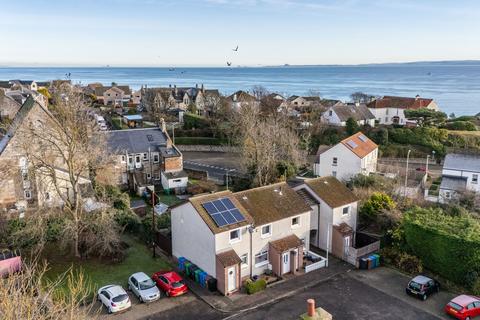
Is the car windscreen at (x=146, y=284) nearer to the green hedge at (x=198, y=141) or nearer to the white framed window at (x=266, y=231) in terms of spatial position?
the white framed window at (x=266, y=231)

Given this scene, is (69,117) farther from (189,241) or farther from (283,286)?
(283,286)

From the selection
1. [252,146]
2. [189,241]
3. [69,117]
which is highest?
[69,117]

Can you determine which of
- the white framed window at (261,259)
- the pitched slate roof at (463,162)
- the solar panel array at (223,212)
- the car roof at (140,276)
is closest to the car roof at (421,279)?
the white framed window at (261,259)

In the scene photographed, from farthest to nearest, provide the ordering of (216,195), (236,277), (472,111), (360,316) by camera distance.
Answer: (472,111) < (216,195) < (236,277) < (360,316)

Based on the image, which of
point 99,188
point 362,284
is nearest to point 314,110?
point 99,188

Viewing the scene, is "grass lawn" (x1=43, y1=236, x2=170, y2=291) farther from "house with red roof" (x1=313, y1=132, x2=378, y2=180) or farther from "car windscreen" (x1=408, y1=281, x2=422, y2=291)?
"house with red roof" (x1=313, y1=132, x2=378, y2=180)

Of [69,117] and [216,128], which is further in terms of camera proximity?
[216,128]

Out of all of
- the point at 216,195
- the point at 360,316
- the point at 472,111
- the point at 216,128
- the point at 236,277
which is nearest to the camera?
the point at 360,316
